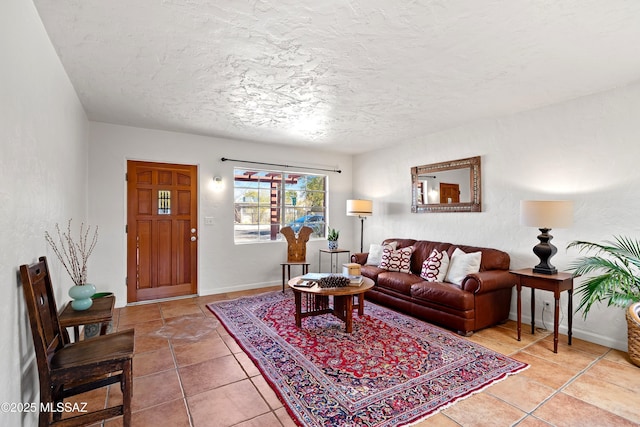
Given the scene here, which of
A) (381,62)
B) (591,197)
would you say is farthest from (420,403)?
(591,197)

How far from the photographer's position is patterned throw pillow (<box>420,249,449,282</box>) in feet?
11.9

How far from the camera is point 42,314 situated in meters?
1.65

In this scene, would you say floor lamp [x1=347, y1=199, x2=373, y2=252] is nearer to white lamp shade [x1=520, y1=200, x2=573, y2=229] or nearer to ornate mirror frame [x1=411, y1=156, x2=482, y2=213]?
ornate mirror frame [x1=411, y1=156, x2=482, y2=213]

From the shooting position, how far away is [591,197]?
3.00 meters

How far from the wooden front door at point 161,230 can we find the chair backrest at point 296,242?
56.3 inches

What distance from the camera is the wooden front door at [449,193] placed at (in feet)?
13.8

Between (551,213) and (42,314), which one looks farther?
(551,213)

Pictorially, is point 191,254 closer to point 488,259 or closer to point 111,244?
point 111,244

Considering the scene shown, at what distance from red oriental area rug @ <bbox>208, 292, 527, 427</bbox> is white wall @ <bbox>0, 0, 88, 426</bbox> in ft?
4.79

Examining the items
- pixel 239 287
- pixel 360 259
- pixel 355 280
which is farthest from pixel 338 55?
pixel 239 287

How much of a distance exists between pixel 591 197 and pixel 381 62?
99.3 inches

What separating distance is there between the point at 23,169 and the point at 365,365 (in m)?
2.58

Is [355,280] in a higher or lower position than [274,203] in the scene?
lower

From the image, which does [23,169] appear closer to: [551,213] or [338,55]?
[338,55]
